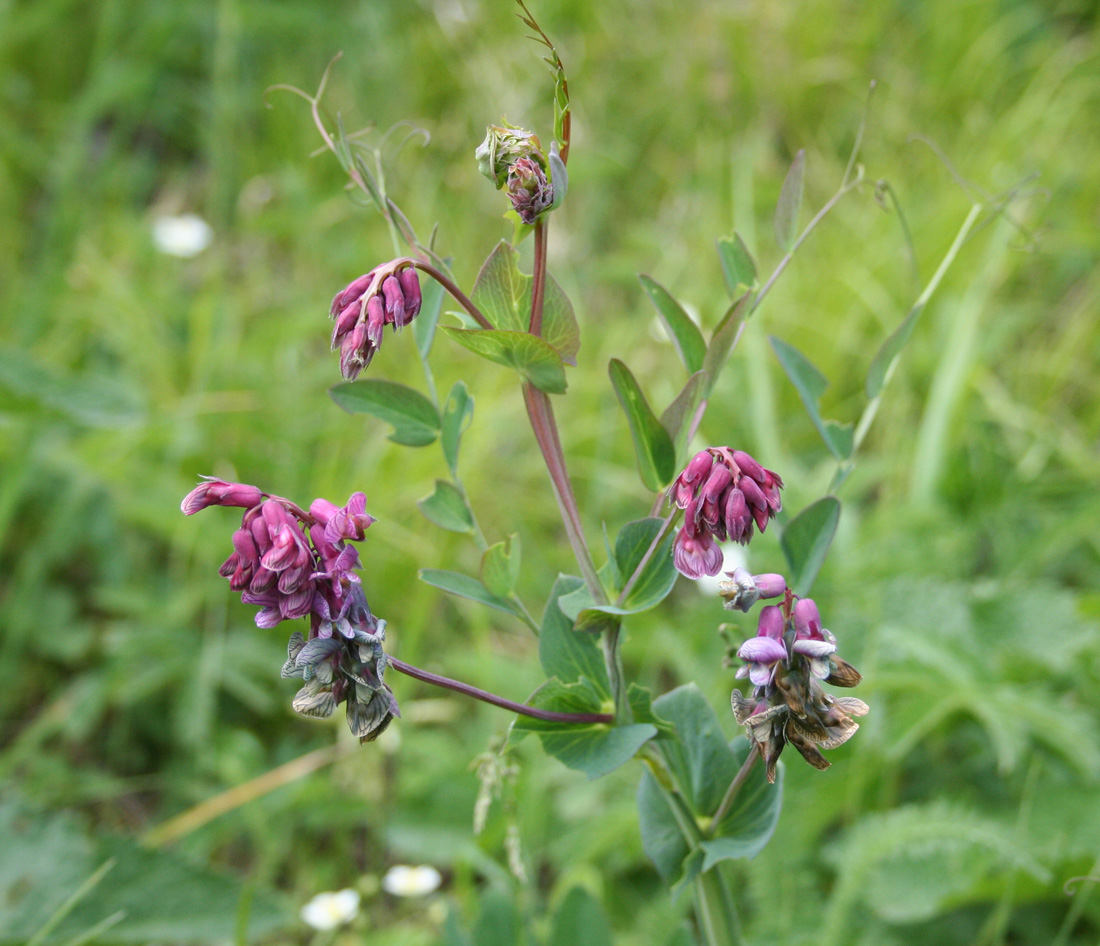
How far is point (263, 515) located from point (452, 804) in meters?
1.14

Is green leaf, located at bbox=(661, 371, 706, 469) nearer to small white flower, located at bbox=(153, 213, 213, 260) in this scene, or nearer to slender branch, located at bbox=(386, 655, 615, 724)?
slender branch, located at bbox=(386, 655, 615, 724)

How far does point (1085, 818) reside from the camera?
4.32 feet

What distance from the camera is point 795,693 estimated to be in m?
0.58

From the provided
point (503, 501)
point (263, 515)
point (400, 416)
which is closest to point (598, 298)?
point (503, 501)

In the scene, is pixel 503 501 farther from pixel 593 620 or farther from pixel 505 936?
pixel 593 620

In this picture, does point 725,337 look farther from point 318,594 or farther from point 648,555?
point 318,594

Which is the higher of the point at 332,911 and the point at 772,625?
the point at 772,625

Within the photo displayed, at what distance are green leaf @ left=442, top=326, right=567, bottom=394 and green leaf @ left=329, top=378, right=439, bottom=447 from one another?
139mm

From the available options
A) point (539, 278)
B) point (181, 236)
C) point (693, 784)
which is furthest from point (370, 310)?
point (181, 236)

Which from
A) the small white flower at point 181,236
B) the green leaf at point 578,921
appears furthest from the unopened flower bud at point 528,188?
the small white flower at point 181,236

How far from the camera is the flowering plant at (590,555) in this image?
585 mm

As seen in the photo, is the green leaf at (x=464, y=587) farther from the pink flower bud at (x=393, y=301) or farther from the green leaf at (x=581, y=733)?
the pink flower bud at (x=393, y=301)

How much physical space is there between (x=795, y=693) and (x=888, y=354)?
354 mm

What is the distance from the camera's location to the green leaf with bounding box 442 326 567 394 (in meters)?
0.64
